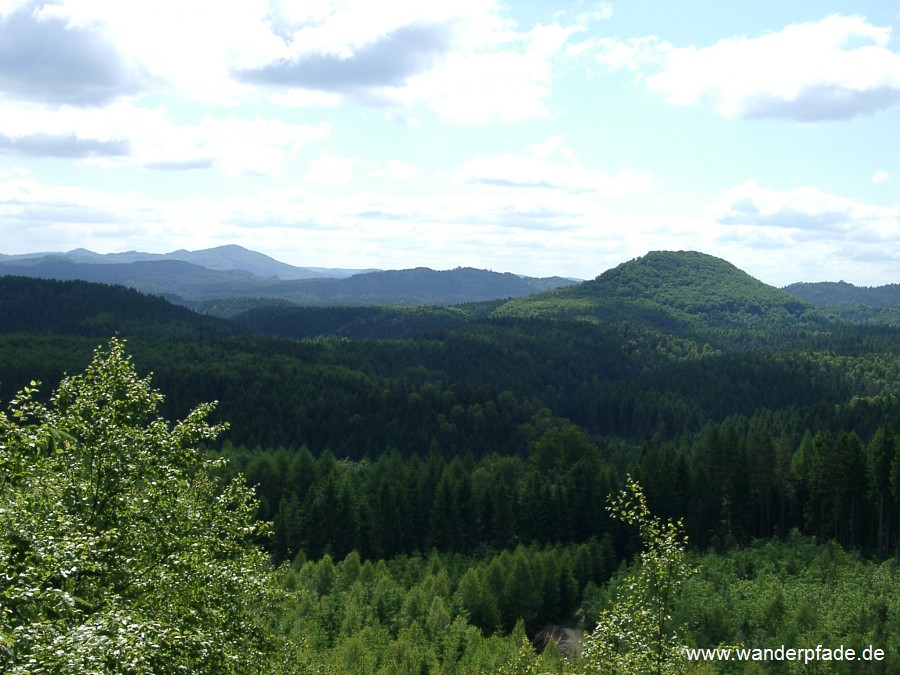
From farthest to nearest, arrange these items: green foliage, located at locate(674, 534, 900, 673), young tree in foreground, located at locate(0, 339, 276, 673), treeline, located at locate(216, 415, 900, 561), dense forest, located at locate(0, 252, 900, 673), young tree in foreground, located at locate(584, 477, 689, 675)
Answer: treeline, located at locate(216, 415, 900, 561) < green foliage, located at locate(674, 534, 900, 673) < dense forest, located at locate(0, 252, 900, 673) < young tree in foreground, located at locate(584, 477, 689, 675) < young tree in foreground, located at locate(0, 339, 276, 673)

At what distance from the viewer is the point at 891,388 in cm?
17862

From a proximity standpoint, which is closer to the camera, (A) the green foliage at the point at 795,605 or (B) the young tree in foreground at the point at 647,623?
(B) the young tree in foreground at the point at 647,623

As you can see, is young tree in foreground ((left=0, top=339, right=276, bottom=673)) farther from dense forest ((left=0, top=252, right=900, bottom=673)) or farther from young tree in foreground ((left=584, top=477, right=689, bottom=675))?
young tree in foreground ((left=584, top=477, right=689, bottom=675))

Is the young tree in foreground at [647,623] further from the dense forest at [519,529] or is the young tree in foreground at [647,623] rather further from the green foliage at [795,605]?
the green foliage at [795,605]

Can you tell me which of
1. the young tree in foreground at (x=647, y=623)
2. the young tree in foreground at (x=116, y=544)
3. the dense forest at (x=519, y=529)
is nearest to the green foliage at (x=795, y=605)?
the dense forest at (x=519, y=529)

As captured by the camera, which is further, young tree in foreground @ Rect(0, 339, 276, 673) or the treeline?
the treeline

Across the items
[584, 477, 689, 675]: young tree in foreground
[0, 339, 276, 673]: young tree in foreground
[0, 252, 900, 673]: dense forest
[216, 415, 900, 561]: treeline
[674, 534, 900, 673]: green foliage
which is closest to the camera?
[0, 339, 276, 673]: young tree in foreground

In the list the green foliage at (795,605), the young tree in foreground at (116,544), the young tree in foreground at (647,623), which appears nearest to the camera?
the young tree in foreground at (116,544)

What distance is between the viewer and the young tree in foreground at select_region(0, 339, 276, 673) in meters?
11.4

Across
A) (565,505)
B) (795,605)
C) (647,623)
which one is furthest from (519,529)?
(647,623)

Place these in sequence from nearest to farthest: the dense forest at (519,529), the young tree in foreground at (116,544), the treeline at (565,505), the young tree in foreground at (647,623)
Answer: the young tree in foreground at (116,544) → the young tree in foreground at (647,623) → the dense forest at (519,529) → the treeline at (565,505)

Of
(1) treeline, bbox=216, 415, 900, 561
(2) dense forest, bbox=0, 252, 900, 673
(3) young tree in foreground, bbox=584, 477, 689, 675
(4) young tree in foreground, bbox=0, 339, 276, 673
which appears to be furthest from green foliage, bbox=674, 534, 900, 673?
(4) young tree in foreground, bbox=0, 339, 276, 673

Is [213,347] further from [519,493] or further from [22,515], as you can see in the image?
[22,515]

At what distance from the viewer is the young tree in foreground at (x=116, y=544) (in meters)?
11.4
